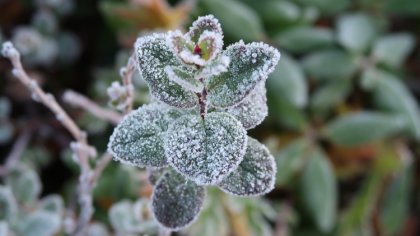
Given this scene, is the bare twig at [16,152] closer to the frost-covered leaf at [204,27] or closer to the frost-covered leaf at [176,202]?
the frost-covered leaf at [176,202]

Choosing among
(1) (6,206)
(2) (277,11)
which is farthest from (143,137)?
(2) (277,11)

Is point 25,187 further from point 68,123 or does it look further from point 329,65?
point 329,65

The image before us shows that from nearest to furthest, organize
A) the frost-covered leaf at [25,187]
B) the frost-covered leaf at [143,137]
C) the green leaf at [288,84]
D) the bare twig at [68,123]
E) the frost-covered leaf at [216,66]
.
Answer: the frost-covered leaf at [216,66], the frost-covered leaf at [143,137], the bare twig at [68,123], the frost-covered leaf at [25,187], the green leaf at [288,84]

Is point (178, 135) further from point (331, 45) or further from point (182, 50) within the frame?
point (331, 45)

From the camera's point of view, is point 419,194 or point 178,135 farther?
point 419,194

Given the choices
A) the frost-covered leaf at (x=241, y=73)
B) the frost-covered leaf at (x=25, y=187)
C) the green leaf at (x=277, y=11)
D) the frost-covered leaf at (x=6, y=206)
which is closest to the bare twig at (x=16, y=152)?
the frost-covered leaf at (x=25, y=187)

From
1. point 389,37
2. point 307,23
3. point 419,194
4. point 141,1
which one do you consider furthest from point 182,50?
point 419,194
